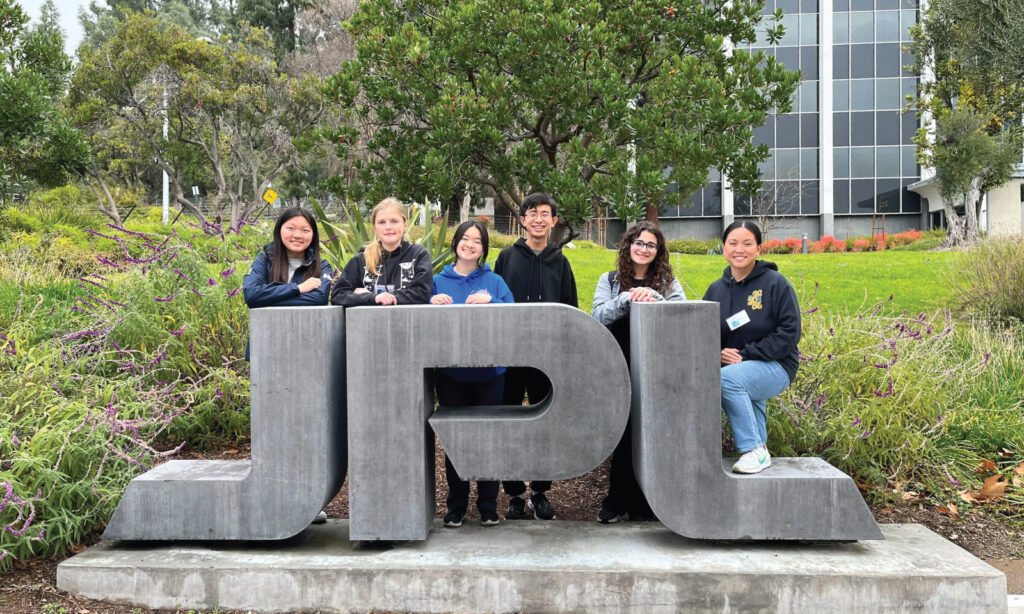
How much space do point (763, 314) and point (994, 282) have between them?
551 cm

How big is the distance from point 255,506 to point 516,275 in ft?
5.76

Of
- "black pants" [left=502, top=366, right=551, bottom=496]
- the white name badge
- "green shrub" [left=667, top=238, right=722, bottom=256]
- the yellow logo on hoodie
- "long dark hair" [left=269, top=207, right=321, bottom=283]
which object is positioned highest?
"green shrub" [left=667, top=238, right=722, bottom=256]

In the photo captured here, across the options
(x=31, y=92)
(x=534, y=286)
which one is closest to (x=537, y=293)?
(x=534, y=286)

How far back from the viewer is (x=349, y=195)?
686 centimetres

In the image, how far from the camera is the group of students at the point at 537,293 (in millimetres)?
3396

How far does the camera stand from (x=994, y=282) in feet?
24.4

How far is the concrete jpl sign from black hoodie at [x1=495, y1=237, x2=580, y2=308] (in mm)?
727

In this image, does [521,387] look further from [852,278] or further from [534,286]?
[852,278]

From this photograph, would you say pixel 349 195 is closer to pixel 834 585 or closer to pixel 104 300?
pixel 104 300

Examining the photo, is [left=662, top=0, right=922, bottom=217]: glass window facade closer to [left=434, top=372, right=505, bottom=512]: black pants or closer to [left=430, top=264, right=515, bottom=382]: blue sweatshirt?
[left=430, top=264, right=515, bottom=382]: blue sweatshirt

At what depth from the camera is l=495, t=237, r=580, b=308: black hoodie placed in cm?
393

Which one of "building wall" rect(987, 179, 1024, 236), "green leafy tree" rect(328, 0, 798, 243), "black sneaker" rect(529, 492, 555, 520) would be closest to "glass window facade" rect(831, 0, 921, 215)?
"building wall" rect(987, 179, 1024, 236)

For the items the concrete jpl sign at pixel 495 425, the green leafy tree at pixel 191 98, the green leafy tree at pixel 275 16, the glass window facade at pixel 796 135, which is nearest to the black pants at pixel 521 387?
the concrete jpl sign at pixel 495 425

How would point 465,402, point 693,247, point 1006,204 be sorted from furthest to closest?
1. point 693,247
2. point 1006,204
3. point 465,402
